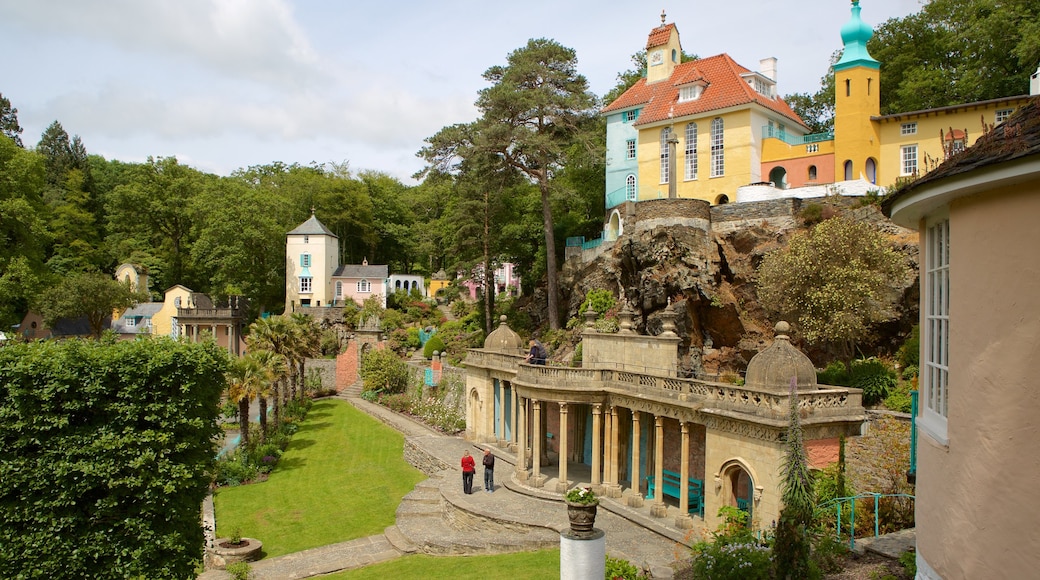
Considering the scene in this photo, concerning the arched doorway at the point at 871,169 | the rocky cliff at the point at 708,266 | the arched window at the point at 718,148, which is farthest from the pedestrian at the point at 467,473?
the arched doorway at the point at 871,169

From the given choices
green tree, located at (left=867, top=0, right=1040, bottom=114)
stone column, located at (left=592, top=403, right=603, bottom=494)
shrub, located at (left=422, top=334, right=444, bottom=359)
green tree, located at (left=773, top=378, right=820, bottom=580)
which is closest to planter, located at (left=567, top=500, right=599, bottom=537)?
green tree, located at (left=773, top=378, right=820, bottom=580)

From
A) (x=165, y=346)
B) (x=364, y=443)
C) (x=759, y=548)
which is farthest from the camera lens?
(x=364, y=443)

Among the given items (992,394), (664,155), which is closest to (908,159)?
(664,155)

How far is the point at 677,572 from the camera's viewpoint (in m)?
14.6

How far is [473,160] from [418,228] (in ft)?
103

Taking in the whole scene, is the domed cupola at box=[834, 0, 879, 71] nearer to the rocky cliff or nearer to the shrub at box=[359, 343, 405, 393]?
the rocky cliff

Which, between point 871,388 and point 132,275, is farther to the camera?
point 132,275

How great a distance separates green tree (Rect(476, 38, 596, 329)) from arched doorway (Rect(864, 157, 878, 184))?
594 inches

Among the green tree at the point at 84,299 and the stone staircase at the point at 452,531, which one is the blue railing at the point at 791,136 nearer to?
the stone staircase at the point at 452,531

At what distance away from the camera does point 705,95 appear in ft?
136

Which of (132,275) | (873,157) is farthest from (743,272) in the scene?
(132,275)

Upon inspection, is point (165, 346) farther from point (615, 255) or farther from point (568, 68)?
point (568, 68)

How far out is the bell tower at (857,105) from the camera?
1382 inches

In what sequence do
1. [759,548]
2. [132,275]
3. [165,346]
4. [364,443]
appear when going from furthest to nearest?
1. [132,275]
2. [364,443]
3. [165,346]
4. [759,548]
